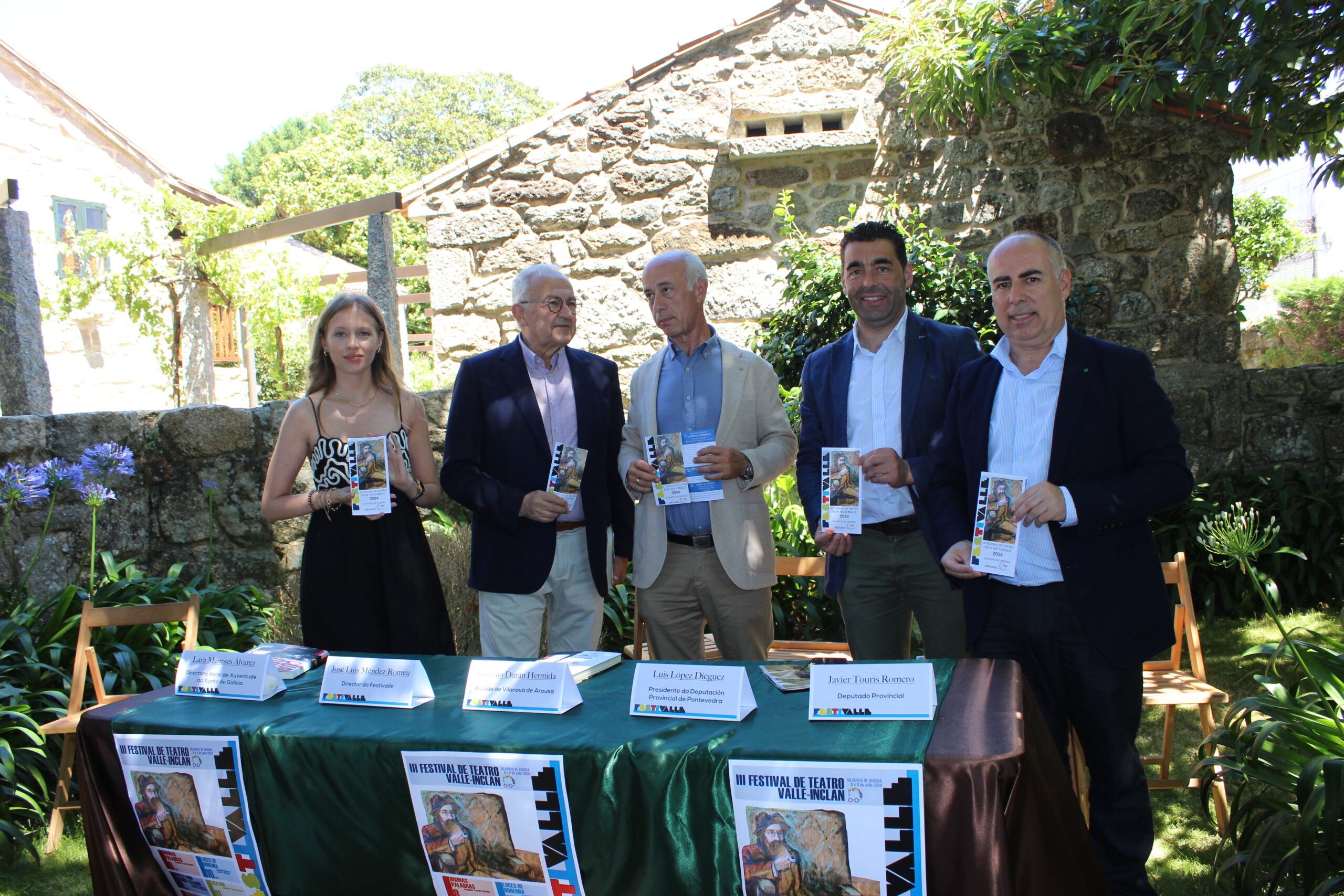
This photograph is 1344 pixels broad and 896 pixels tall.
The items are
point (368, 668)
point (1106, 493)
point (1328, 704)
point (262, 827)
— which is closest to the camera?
point (262, 827)

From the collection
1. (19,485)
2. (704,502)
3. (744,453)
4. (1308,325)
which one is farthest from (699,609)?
(1308,325)

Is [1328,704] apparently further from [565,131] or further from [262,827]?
[565,131]

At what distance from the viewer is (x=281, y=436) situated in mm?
3176

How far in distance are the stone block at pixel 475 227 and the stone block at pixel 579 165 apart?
1.63ft

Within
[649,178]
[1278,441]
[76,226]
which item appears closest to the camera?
[1278,441]

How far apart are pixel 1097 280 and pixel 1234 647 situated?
8.62ft

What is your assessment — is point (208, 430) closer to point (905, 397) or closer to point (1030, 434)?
point (905, 397)

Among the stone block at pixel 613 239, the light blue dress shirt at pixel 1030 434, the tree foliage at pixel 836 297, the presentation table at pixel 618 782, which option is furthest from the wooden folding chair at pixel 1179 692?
the stone block at pixel 613 239

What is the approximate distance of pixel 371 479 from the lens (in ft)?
9.33

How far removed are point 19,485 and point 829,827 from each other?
399 centimetres

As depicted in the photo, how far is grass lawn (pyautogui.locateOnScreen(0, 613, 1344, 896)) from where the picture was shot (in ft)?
9.90

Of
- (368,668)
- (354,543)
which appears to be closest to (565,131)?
(354,543)

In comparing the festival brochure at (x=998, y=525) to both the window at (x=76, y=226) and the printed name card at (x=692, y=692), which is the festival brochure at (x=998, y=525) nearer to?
the printed name card at (x=692, y=692)

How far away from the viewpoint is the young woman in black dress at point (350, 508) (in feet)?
10.0
